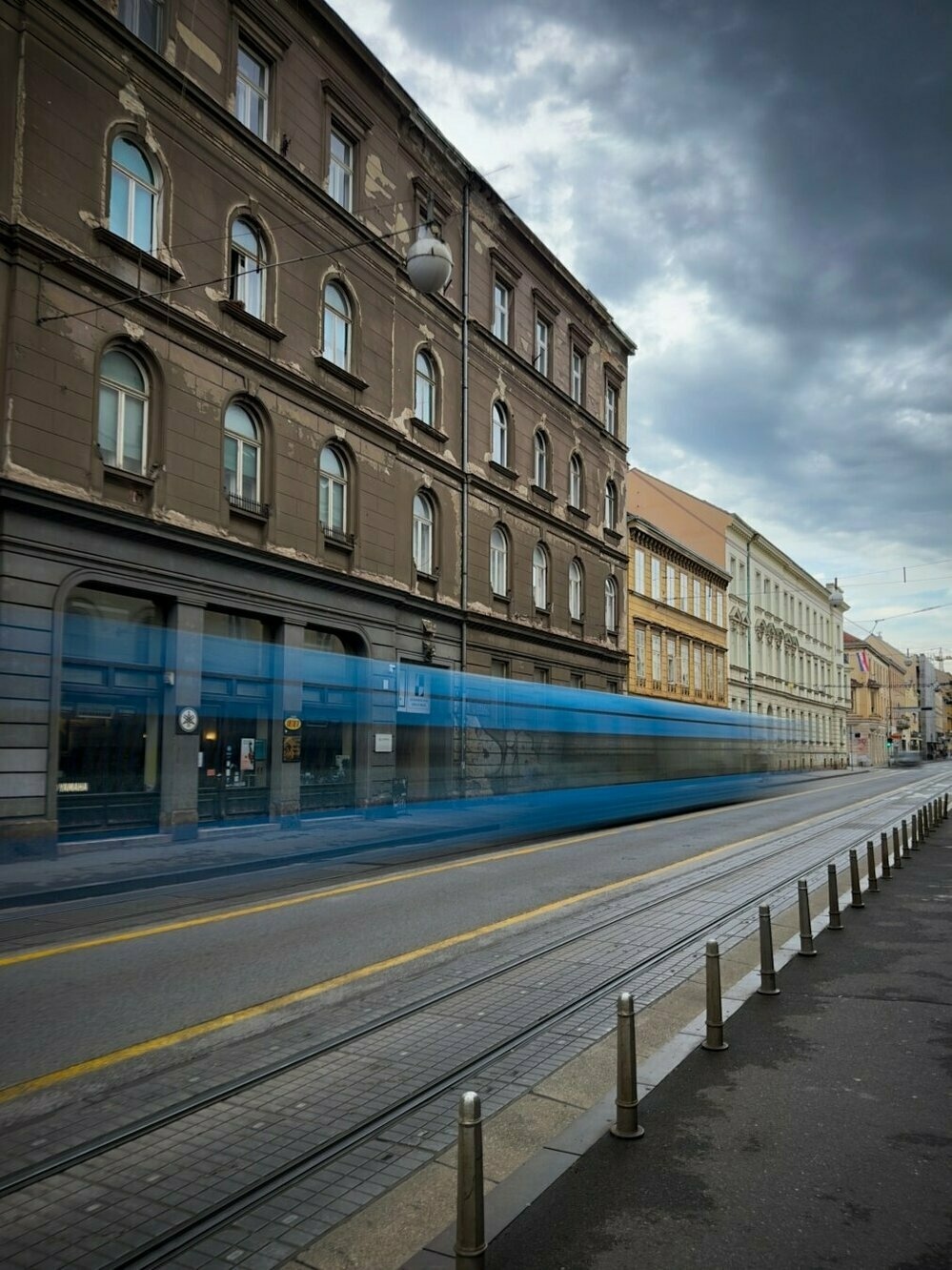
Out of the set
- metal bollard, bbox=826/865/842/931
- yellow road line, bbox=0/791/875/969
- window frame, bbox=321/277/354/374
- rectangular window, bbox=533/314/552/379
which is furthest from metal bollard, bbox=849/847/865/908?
rectangular window, bbox=533/314/552/379

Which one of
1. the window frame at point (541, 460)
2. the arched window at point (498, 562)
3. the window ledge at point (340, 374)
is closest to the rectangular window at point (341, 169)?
the window ledge at point (340, 374)

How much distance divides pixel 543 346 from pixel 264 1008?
1170 inches

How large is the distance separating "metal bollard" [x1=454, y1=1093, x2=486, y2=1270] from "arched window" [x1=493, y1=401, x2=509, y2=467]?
27.3m

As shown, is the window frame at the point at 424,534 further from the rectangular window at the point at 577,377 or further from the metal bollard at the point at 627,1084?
the metal bollard at the point at 627,1084

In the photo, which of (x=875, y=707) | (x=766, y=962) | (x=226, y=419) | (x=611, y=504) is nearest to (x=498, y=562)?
(x=611, y=504)

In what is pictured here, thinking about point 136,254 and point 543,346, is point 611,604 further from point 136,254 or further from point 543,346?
point 136,254

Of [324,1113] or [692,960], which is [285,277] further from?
[324,1113]

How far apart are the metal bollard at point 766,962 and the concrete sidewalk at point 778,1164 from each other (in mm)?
211

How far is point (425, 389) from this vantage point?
26906 mm

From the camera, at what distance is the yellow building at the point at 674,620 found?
138 feet

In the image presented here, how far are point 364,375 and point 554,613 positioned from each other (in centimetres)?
1232

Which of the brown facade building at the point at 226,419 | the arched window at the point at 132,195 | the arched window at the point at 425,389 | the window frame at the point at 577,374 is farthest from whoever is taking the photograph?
the window frame at the point at 577,374

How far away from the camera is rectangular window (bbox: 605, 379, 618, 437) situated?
1531 inches

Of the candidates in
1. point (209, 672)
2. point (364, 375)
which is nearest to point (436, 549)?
point (364, 375)
